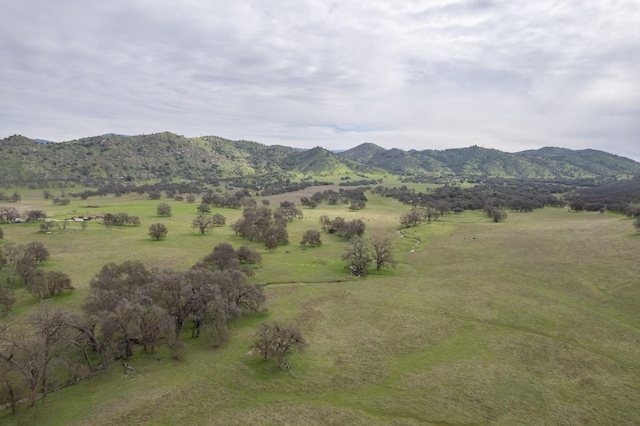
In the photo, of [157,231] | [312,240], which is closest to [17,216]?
[157,231]

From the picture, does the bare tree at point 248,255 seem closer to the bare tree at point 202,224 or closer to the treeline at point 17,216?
the bare tree at point 202,224

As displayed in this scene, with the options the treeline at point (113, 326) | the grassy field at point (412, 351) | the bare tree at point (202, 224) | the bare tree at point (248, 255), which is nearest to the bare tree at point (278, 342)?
the grassy field at point (412, 351)

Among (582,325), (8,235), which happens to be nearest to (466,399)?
(582,325)

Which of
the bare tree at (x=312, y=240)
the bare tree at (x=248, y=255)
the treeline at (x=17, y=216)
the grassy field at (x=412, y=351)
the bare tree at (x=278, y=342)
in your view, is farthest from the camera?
the treeline at (x=17, y=216)

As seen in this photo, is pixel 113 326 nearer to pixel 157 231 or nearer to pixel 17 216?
pixel 157 231

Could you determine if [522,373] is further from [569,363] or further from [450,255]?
[450,255]
